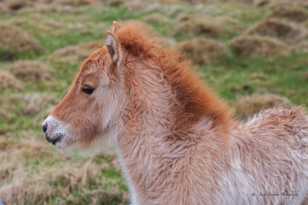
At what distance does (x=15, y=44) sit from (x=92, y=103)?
41.8 ft

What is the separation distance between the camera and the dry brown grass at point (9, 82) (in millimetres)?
12672

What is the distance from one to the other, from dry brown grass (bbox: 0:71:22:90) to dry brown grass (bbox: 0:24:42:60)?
3.26 metres

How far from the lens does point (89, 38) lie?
1884cm

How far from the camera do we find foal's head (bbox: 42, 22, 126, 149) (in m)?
4.34

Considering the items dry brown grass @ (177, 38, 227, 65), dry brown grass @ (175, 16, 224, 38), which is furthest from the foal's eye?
dry brown grass @ (175, 16, 224, 38)

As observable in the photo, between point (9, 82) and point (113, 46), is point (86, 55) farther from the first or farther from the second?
point (113, 46)

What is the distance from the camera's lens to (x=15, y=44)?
54.7 ft

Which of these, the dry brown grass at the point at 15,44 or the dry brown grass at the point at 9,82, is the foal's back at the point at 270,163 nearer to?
the dry brown grass at the point at 9,82

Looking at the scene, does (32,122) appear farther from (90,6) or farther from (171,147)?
(90,6)

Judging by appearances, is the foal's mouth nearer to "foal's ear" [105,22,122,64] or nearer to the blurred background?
"foal's ear" [105,22,122,64]

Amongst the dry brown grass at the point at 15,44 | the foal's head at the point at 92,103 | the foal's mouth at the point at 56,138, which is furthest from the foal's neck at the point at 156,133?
the dry brown grass at the point at 15,44

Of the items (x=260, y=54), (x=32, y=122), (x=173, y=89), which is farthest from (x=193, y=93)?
(x=260, y=54)

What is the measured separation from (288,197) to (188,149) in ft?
2.35

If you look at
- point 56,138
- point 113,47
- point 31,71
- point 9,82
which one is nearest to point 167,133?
point 113,47
